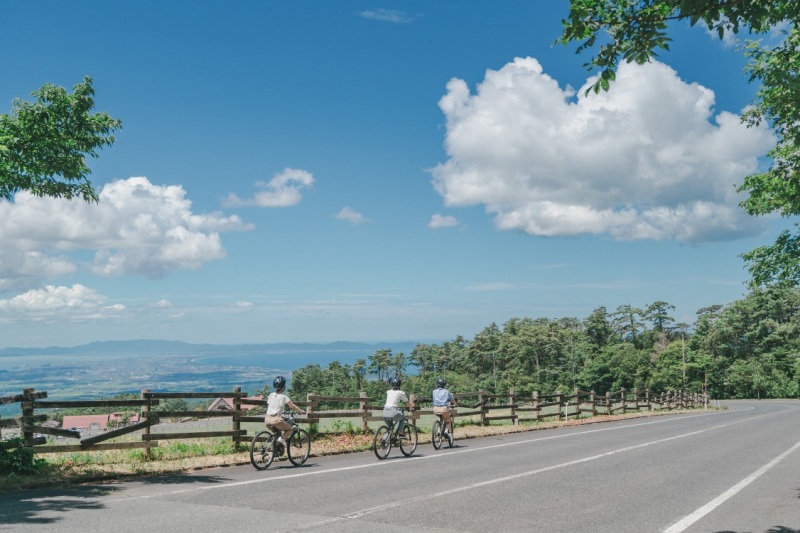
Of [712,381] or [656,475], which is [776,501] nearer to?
[656,475]

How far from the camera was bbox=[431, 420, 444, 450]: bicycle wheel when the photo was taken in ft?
58.0

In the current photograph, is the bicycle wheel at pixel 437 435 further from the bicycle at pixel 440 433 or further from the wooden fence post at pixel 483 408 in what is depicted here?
the wooden fence post at pixel 483 408

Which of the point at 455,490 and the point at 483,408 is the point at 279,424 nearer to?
the point at 455,490

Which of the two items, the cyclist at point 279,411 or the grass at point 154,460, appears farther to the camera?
the cyclist at point 279,411

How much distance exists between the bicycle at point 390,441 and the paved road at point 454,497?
0.28 meters

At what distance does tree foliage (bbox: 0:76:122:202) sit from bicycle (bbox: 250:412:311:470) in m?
6.40

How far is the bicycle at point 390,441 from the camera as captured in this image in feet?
49.8

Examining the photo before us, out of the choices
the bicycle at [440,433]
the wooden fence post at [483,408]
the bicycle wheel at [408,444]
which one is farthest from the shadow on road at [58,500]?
the wooden fence post at [483,408]

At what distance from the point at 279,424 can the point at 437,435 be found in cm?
594

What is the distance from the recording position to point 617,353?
100500mm

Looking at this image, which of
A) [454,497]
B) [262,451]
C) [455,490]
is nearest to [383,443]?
[262,451]

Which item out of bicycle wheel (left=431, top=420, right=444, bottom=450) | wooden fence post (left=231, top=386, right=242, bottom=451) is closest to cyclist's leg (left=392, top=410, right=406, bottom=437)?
bicycle wheel (left=431, top=420, right=444, bottom=450)

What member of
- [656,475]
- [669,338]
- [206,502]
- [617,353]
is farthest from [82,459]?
[669,338]

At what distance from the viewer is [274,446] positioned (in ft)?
44.0
